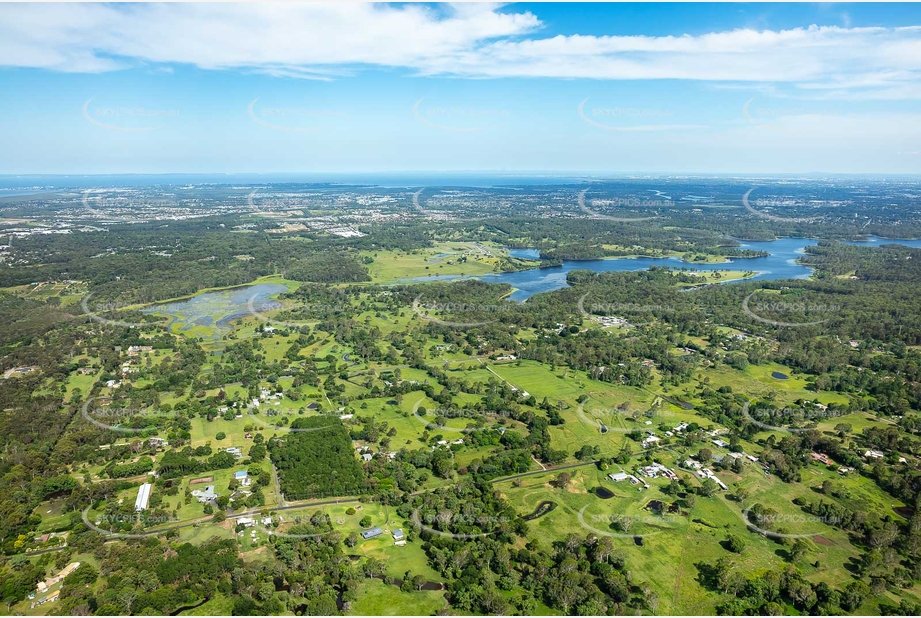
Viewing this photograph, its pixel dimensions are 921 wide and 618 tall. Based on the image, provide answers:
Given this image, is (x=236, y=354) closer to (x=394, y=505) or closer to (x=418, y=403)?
(x=418, y=403)

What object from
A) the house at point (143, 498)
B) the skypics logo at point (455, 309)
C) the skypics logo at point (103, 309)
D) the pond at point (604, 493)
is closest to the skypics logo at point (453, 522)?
the pond at point (604, 493)

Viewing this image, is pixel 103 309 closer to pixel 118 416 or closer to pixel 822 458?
pixel 118 416

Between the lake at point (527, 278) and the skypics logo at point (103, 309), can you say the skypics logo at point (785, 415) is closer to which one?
the lake at point (527, 278)

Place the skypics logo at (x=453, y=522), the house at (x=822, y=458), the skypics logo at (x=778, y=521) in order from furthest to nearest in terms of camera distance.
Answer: the house at (x=822, y=458)
the skypics logo at (x=778, y=521)
the skypics logo at (x=453, y=522)

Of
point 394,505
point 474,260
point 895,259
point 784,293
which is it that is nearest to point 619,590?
point 394,505

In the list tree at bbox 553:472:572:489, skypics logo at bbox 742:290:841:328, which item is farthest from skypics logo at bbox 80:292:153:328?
skypics logo at bbox 742:290:841:328

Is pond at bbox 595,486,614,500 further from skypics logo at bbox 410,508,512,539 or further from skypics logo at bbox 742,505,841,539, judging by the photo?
skypics logo at bbox 742,505,841,539
